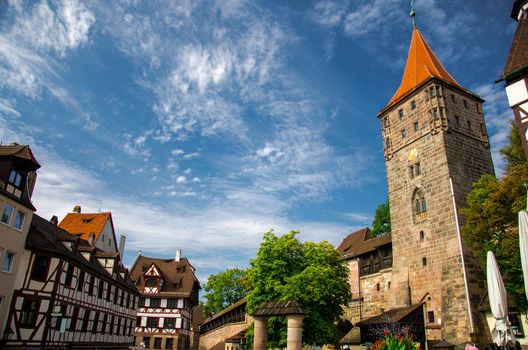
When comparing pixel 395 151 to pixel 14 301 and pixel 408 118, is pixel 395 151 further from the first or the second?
pixel 14 301

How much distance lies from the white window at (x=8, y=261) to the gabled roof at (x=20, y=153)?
4.73 meters

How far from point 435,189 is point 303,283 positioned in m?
12.1

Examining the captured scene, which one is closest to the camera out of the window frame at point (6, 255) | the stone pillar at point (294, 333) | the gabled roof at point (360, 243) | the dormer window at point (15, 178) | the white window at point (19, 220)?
the stone pillar at point (294, 333)

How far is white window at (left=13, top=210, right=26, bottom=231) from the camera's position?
19536mm

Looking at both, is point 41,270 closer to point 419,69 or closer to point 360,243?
point 360,243

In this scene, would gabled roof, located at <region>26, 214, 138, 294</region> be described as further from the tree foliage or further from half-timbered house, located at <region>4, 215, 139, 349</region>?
the tree foliage

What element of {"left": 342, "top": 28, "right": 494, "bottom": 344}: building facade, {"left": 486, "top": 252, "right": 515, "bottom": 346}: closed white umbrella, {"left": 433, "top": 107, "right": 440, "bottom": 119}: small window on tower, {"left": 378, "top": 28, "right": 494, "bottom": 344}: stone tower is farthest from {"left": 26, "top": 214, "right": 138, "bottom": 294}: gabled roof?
{"left": 433, "top": 107, "right": 440, "bottom": 119}: small window on tower

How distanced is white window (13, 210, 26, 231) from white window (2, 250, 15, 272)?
130 centimetres

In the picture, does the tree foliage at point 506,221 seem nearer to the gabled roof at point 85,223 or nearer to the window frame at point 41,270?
the window frame at point 41,270

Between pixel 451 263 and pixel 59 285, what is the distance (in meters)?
24.0

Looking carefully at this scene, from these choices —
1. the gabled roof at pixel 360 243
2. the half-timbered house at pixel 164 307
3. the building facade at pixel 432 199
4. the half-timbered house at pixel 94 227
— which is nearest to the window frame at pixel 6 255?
the half-timbered house at pixel 94 227

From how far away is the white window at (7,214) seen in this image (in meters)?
18.6

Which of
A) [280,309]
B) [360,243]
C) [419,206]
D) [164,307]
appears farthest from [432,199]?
[164,307]

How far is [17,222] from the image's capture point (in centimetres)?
1962
